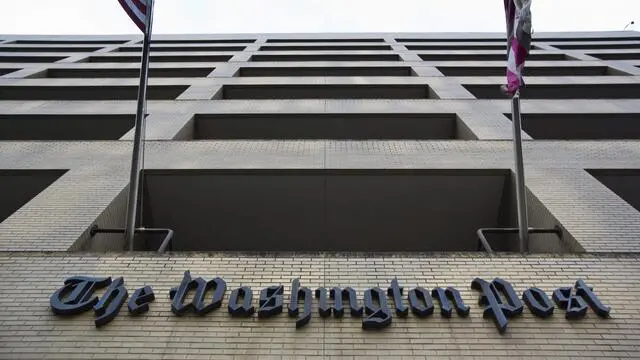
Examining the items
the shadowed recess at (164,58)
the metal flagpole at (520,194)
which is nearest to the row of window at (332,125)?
the metal flagpole at (520,194)

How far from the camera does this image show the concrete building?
18.5 ft

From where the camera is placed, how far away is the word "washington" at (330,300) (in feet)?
19.1

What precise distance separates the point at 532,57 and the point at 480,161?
54.5 ft

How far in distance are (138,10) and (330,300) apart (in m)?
6.00

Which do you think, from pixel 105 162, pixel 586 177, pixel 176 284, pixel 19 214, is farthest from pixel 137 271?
pixel 586 177

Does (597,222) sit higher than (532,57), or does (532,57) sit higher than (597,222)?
(532,57)

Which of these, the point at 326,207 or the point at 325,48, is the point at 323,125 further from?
the point at 325,48

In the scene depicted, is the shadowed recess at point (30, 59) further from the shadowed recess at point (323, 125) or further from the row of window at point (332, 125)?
the shadowed recess at point (323, 125)

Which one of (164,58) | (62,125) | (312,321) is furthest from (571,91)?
(164,58)

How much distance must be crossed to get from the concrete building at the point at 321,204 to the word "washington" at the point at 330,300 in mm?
67

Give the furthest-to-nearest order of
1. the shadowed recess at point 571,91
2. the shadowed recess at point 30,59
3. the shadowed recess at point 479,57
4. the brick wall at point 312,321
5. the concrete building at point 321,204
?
the shadowed recess at point 30,59
the shadowed recess at point 479,57
the shadowed recess at point 571,91
the concrete building at point 321,204
the brick wall at point 312,321

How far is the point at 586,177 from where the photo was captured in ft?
31.3

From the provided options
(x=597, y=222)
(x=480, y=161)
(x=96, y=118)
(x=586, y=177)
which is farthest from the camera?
(x=96, y=118)

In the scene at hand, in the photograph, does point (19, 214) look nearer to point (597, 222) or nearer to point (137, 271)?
point (137, 271)
